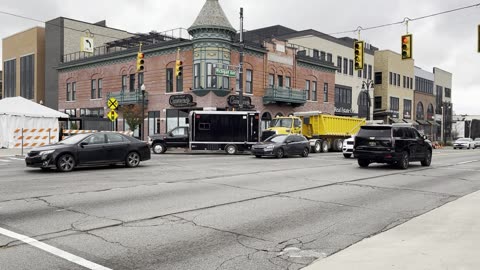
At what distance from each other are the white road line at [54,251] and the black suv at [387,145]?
1506cm

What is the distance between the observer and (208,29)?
3653cm

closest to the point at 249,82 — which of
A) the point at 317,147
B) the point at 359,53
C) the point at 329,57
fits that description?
the point at 317,147

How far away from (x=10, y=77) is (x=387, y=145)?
A: 59.1 m

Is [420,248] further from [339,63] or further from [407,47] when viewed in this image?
[339,63]

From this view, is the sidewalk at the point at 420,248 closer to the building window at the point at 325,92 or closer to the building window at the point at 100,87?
the building window at the point at 100,87

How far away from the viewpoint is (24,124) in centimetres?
3112

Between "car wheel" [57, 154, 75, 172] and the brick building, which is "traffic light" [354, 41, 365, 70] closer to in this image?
the brick building

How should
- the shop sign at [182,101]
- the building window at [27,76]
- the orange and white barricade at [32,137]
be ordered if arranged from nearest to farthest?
the orange and white barricade at [32,137] < the shop sign at [182,101] < the building window at [27,76]

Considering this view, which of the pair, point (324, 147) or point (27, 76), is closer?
point (324, 147)

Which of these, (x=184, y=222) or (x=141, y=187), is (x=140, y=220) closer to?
(x=184, y=222)

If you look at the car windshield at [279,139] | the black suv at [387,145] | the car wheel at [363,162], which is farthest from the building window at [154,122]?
the black suv at [387,145]

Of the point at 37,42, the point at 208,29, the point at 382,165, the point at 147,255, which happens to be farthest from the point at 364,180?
the point at 37,42

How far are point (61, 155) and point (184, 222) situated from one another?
9259 millimetres

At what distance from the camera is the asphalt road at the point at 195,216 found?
18.9 feet
